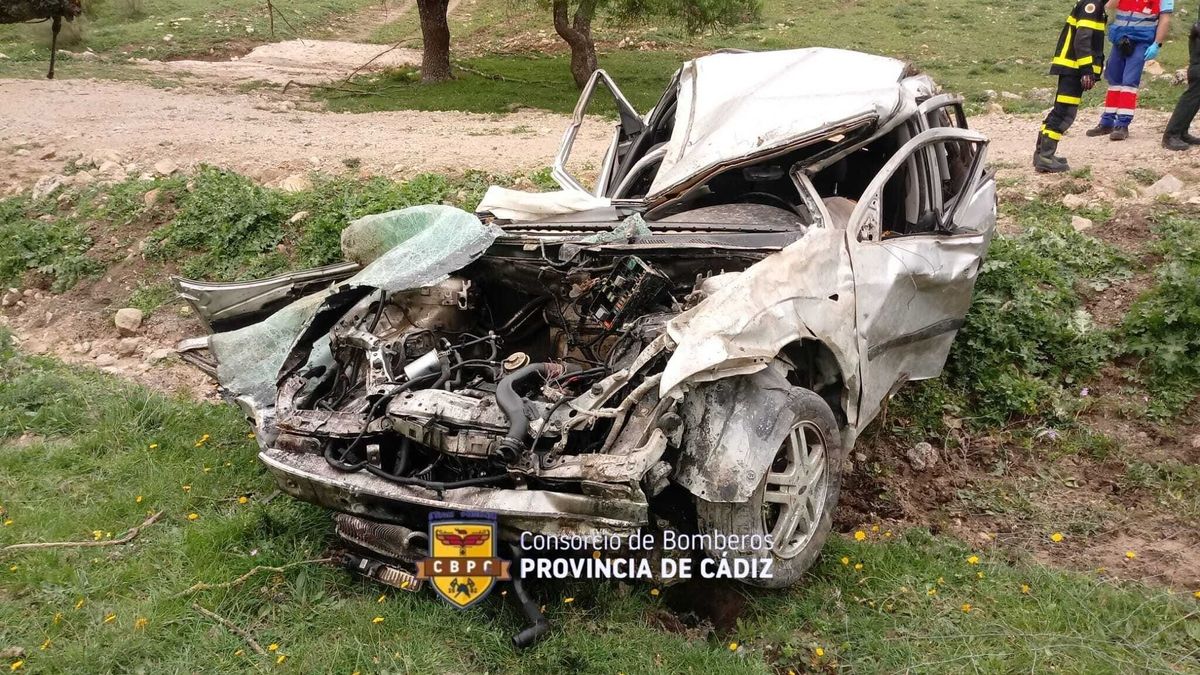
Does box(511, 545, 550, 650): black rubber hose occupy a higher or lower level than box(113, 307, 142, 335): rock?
higher

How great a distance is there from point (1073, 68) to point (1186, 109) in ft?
3.55

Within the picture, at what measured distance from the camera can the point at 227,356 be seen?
3.82 metres

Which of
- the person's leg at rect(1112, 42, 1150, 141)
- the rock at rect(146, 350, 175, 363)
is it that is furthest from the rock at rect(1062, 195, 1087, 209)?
the rock at rect(146, 350, 175, 363)

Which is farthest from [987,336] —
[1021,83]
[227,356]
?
[1021,83]

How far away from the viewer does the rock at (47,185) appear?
26.2 feet

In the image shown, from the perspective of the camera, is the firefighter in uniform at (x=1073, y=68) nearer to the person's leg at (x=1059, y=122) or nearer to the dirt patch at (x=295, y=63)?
Answer: the person's leg at (x=1059, y=122)

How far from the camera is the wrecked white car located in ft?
9.87

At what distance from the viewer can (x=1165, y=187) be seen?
6.50m

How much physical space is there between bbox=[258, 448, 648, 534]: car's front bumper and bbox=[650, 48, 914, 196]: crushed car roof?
205 cm

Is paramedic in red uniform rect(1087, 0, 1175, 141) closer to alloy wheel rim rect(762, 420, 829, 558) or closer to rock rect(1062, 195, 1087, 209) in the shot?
rock rect(1062, 195, 1087, 209)

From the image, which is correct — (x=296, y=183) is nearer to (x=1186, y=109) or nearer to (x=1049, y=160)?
(x=1049, y=160)

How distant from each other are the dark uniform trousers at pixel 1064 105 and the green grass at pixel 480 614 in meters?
5.04

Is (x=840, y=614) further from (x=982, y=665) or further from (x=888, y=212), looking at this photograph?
(x=888, y=212)

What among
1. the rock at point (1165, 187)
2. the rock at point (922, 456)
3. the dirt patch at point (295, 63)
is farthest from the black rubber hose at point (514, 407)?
the dirt patch at point (295, 63)
